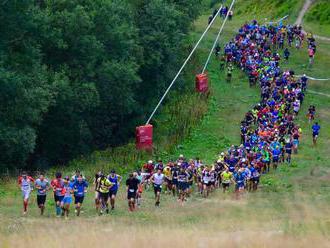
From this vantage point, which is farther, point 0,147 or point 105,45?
point 105,45

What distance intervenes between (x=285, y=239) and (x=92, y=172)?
76.9 feet

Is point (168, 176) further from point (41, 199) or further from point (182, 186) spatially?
point (41, 199)

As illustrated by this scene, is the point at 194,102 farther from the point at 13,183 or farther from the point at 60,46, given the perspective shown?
the point at 13,183

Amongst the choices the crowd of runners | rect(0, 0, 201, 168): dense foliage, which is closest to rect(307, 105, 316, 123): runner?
the crowd of runners

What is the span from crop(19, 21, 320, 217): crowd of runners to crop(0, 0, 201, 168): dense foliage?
24.2 ft

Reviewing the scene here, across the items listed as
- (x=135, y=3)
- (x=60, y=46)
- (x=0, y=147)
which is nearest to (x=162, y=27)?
(x=135, y=3)

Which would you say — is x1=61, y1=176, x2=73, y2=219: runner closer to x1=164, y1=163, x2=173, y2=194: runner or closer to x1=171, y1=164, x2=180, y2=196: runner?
x1=171, y1=164, x2=180, y2=196: runner

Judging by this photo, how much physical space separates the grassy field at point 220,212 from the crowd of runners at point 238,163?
57 cm

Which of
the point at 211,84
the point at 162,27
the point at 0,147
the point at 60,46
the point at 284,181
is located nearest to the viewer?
the point at 284,181

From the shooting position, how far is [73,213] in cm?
2867

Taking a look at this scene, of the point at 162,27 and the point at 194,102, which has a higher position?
the point at 162,27

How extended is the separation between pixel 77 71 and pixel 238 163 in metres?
15.5

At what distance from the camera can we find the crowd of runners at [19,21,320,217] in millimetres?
27953

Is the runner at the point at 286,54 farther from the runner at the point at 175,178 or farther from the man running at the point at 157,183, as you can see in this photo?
the man running at the point at 157,183
